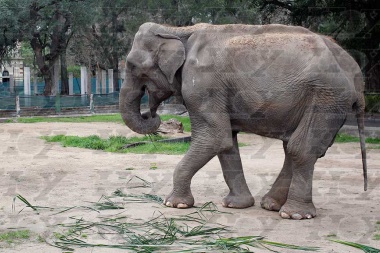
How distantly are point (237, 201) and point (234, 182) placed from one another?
0.24 meters

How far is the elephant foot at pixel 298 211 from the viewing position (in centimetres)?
693

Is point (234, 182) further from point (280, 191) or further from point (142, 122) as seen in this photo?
point (142, 122)

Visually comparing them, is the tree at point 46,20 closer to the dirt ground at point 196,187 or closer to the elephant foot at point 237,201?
the dirt ground at point 196,187

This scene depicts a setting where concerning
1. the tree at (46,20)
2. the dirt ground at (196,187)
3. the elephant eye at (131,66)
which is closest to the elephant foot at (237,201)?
the dirt ground at (196,187)

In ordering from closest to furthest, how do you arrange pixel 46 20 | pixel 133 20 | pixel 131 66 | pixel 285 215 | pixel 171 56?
1. pixel 285 215
2. pixel 171 56
3. pixel 131 66
4. pixel 46 20
5. pixel 133 20

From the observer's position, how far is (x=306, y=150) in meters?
6.86

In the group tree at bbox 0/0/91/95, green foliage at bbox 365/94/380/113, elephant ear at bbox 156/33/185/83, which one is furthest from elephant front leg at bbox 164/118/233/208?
tree at bbox 0/0/91/95

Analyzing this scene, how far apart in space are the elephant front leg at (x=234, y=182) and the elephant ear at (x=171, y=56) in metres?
1.05

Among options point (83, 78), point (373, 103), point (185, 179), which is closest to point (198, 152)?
point (185, 179)

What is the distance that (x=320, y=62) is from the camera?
6793 mm

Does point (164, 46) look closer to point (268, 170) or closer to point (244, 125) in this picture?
point (244, 125)

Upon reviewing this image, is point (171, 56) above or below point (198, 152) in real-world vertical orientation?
above

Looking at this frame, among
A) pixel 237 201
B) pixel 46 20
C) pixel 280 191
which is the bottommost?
pixel 237 201

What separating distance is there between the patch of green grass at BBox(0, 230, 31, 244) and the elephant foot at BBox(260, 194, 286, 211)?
2.76 meters
